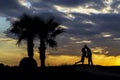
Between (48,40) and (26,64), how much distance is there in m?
13.3

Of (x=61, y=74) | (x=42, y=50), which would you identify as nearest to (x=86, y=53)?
(x=61, y=74)

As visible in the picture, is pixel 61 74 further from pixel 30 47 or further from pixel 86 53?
pixel 30 47

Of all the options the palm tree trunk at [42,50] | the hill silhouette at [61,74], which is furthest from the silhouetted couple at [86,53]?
the palm tree trunk at [42,50]

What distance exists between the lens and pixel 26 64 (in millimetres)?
34688

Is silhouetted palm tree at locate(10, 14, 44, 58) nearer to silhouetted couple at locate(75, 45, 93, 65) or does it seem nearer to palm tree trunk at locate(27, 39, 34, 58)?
palm tree trunk at locate(27, 39, 34, 58)

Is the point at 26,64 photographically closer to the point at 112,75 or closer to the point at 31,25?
the point at 112,75

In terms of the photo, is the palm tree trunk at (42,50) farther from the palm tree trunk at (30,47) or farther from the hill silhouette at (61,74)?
the hill silhouette at (61,74)

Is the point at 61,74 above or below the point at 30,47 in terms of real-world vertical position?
below

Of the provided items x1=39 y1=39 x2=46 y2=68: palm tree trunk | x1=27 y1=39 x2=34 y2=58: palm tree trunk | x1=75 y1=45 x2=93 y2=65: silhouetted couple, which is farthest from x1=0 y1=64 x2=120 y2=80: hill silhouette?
x1=39 y1=39 x2=46 y2=68: palm tree trunk

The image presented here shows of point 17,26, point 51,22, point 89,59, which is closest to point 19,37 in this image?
point 17,26

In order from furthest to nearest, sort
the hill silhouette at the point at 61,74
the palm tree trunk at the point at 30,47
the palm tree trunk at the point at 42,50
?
the palm tree trunk at the point at 42,50 → the palm tree trunk at the point at 30,47 → the hill silhouette at the point at 61,74

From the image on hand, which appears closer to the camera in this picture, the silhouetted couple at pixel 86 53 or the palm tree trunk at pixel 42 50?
the silhouetted couple at pixel 86 53

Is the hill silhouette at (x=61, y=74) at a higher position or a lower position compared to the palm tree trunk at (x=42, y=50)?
lower

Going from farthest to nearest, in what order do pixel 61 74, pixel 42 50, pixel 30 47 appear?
1. pixel 42 50
2. pixel 30 47
3. pixel 61 74
